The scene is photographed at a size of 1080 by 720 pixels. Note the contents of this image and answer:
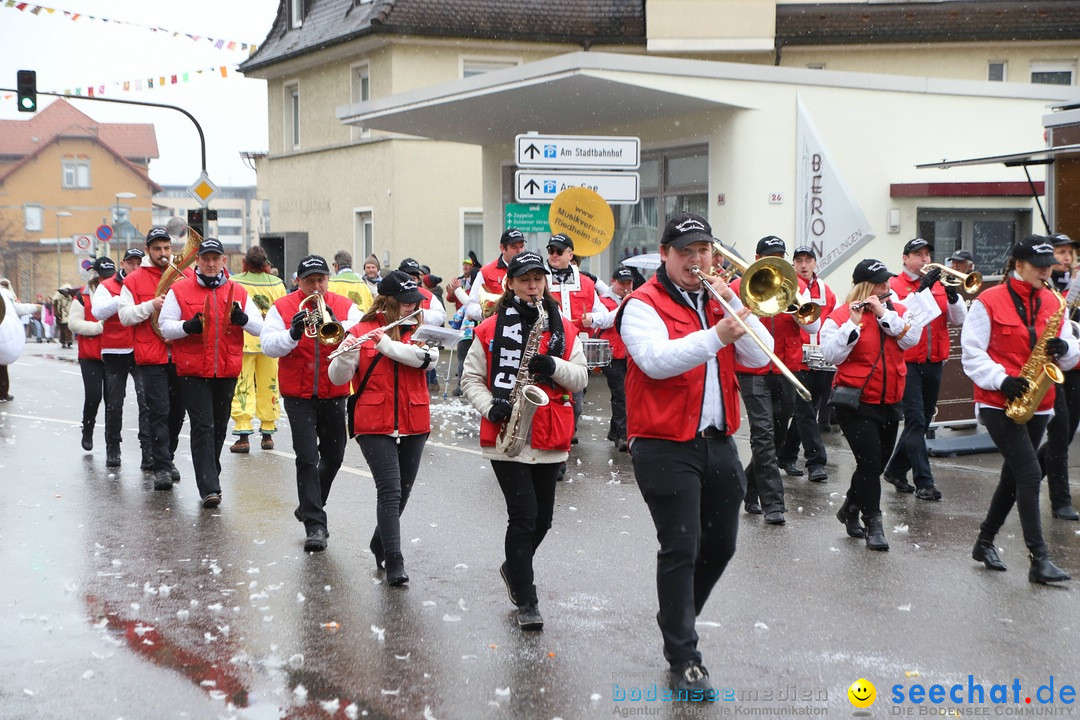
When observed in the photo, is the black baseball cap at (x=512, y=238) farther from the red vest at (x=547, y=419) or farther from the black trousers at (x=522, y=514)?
the black trousers at (x=522, y=514)

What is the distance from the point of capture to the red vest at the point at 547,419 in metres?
6.23

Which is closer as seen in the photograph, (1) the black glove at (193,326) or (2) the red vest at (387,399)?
(2) the red vest at (387,399)

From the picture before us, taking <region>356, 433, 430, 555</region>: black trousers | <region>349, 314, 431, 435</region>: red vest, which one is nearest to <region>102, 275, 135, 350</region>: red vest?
<region>349, 314, 431, 435</region>: red vest

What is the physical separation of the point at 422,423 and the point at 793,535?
2752 millimetres

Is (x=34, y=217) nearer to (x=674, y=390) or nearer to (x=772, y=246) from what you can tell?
(x=772, y=246)

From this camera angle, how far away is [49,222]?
77.0 metres

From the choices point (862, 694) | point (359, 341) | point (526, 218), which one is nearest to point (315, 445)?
point (359, 341)

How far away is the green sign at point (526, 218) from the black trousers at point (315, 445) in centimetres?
734

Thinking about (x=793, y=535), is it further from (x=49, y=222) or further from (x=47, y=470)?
(x=49, y=222)

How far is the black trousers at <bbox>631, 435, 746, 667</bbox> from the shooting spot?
525cm

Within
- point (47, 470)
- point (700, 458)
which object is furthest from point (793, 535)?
point (47, 470)

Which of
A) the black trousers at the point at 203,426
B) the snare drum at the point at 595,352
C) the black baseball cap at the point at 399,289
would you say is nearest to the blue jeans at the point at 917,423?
the snare drum at the point at 595,352

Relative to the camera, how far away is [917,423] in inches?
391

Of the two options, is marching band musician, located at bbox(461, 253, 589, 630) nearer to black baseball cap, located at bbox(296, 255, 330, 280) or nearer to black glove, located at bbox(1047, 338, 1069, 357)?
black baseball cap, located at bbox(296, 255, 330, 280)
